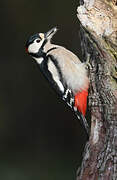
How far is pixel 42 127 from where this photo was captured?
7.17 m

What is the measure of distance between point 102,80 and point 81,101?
15.2 inches

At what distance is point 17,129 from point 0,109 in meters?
0.41

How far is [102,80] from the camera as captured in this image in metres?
3.48

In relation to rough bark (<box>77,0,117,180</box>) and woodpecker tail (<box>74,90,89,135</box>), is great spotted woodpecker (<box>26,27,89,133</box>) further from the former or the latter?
rough bark (<box>77,0,117,180</box>)

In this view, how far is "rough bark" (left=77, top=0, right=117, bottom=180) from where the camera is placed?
340cm

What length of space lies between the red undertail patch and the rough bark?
6.0 inches

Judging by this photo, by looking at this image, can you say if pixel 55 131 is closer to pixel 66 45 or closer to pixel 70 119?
pixel 70 119

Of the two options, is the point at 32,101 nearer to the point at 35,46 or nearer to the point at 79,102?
the point at 35,46

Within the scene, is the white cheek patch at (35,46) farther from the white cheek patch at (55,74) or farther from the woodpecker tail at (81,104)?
the woodpecker tail at (81,104)

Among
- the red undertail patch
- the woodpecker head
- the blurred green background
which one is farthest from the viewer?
the blurred green background

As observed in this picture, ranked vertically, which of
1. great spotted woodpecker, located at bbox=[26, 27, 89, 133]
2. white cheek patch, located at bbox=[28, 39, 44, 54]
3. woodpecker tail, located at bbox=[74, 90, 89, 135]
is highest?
white cheek patch, located at bbox=[28, 39, 44, 54]

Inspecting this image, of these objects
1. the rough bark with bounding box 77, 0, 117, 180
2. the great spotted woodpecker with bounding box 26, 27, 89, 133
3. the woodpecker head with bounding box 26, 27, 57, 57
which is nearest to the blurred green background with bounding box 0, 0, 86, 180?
the woodpecker head with bounding box 26, 27, 57, 57

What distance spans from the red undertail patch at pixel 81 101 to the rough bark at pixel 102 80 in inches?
6.0

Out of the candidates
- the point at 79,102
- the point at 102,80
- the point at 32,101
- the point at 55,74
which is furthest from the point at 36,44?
the point at 32,101
